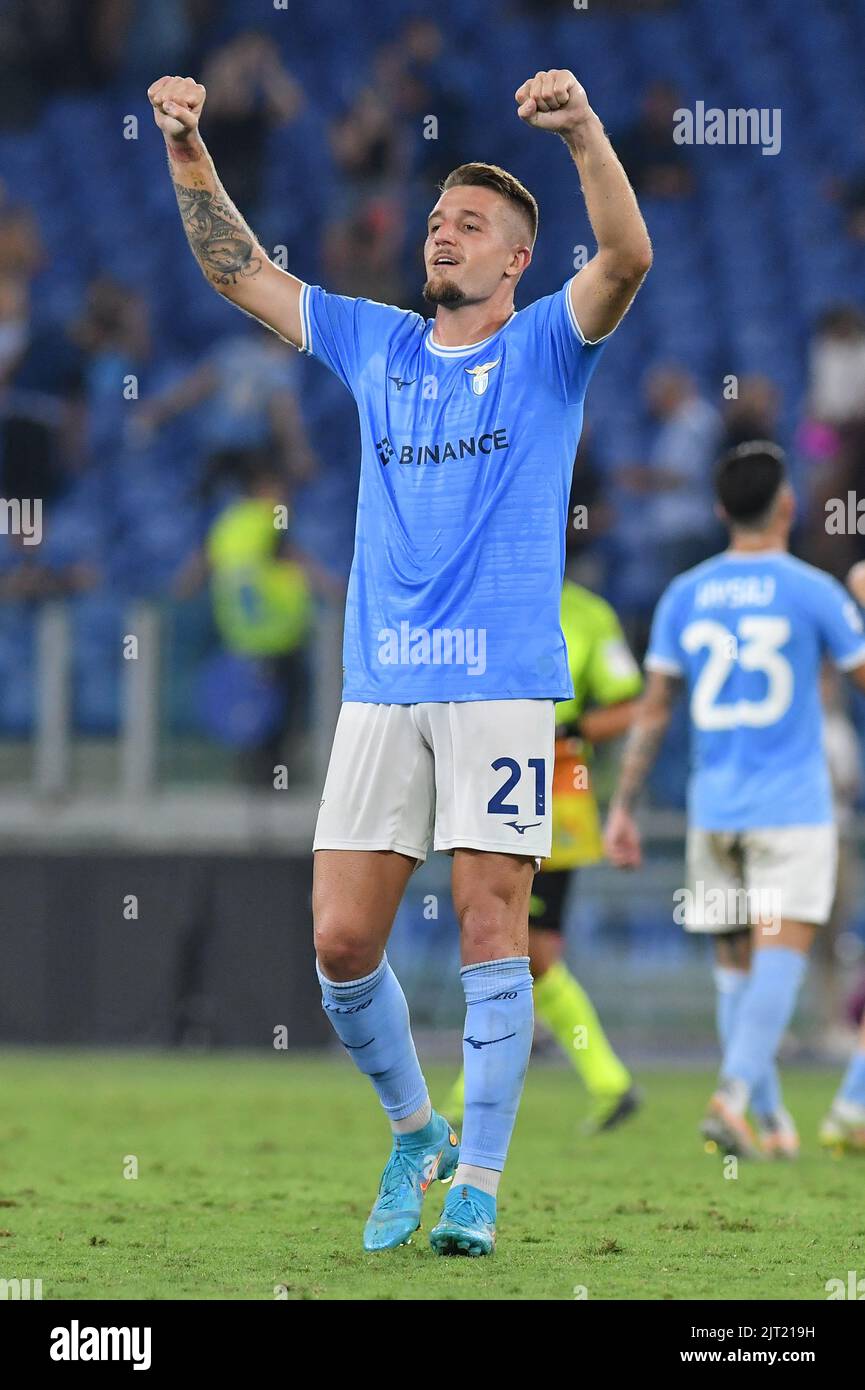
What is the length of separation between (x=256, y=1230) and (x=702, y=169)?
1375cm

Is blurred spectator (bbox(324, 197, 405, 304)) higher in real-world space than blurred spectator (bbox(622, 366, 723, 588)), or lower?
higher

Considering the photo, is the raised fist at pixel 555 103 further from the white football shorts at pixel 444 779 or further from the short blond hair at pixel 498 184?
the white football shorts at pixel 444 779

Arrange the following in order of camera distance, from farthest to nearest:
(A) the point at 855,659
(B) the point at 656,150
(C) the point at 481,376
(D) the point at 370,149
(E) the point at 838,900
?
(B) the point at 656,150 → (D) the point at 370,149 → (E) the point at 838,900 → (A) the point at 855,659 → (C) the point at 481,376

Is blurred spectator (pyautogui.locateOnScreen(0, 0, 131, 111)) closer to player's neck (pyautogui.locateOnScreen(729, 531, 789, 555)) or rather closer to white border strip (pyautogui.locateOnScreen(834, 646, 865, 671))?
player's neck (pyautogui.locateOnScreen(729, 531, 789, 555))

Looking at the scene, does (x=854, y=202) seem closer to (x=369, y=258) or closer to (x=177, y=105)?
(x=369, y=258)

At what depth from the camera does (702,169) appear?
703 inches

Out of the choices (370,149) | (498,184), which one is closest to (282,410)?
(370,149)

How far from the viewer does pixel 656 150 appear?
56.6ft

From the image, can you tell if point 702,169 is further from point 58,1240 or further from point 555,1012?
point 58,1240

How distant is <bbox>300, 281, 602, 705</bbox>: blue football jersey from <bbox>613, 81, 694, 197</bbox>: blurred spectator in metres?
11.9

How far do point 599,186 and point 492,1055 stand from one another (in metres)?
1.87

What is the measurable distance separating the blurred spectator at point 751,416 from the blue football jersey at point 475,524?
8.77 m

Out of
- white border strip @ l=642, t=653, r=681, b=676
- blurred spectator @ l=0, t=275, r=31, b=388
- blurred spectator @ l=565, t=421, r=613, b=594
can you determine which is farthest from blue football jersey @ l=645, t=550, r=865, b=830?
blurred spectator @ l=0, t=275, r=31, b=388

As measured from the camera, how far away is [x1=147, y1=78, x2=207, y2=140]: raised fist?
17.5ft
